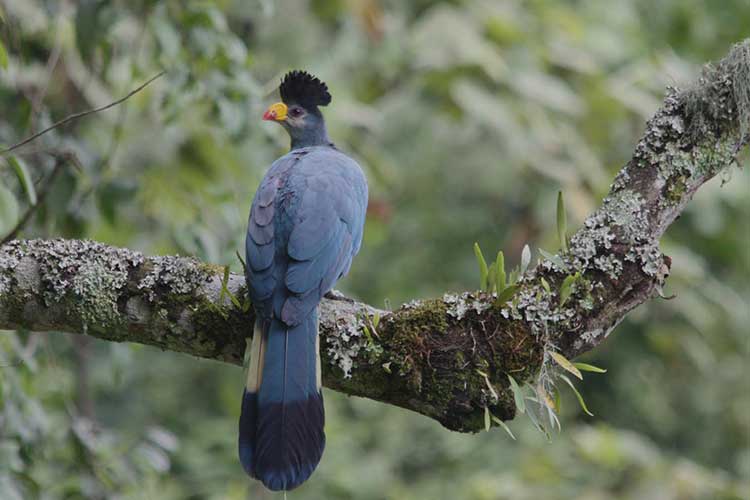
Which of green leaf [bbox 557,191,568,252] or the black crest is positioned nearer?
green leaf [bbox 557,191,568,252]

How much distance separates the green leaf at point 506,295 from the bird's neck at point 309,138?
6.95 feet

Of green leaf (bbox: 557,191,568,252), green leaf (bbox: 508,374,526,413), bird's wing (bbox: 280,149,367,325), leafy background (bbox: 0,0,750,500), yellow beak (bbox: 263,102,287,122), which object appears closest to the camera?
green leaf (bbox: 508,374,526,413)

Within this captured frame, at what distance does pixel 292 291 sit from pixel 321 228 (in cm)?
52

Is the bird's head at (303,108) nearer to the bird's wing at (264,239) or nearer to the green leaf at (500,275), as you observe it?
the bird's wing at (264,239)

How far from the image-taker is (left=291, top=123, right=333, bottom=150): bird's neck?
15.4ft

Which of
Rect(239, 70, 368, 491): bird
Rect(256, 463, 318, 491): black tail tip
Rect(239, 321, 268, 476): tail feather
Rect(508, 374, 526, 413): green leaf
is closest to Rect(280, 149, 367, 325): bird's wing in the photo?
Rect(239, 70, 368, 491): bird

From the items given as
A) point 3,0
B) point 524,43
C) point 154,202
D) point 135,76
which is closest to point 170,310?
point 135,76

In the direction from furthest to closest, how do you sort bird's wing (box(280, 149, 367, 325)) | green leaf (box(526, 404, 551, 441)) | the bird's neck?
the bird's neck, bird's wing (box(280, 149, 367, 325)), green leaf (box(526, 404, 551, 441))

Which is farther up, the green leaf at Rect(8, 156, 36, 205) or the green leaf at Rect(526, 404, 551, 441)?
the green leaf at Rect(8, 156, 36, 205)

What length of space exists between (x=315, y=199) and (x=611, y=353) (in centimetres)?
497

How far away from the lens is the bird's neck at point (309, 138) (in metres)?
4.70

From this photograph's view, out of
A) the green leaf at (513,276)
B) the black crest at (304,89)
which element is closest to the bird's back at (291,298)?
the green leaf at (513,276)

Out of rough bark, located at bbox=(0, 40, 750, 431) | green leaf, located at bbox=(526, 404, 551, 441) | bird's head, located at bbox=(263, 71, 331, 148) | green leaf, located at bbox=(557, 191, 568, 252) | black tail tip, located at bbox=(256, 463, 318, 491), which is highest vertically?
bird's head, located at bbox=(263, 71, 331, 148)

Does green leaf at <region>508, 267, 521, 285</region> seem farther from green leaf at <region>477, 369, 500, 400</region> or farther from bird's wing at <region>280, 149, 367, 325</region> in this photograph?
bird's wing at <region>280, 149, 367, 325</region>
